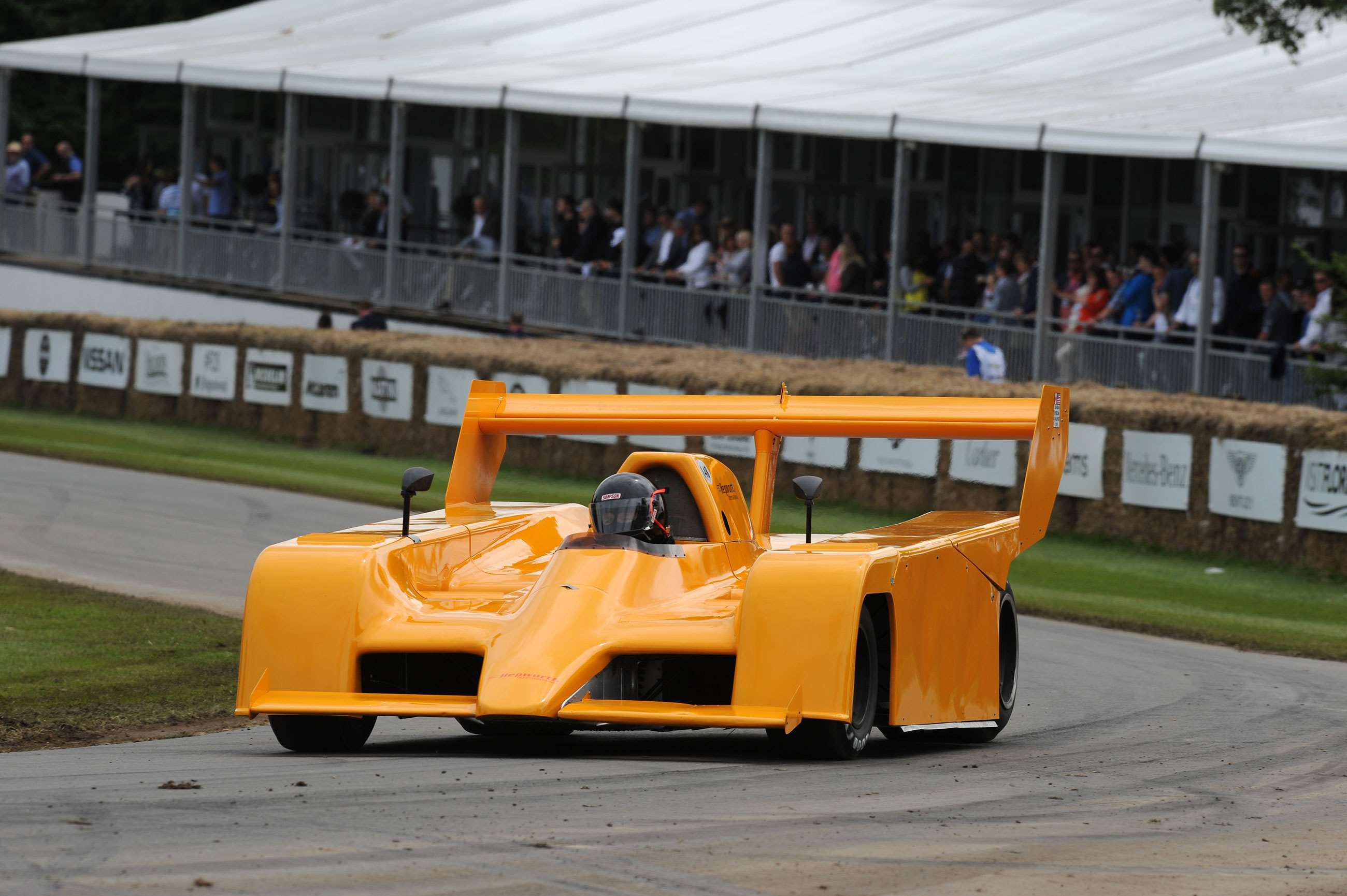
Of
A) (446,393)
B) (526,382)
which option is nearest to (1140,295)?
(526,382)

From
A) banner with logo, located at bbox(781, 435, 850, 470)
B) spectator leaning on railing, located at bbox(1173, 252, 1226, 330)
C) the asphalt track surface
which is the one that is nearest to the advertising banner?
banner with logo, located at bbox(781, 435, 850, 470)

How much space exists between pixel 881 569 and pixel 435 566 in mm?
2399

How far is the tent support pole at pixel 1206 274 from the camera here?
26.2 meters

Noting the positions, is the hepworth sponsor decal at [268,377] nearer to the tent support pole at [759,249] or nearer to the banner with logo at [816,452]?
the tent support pole at [759,249]

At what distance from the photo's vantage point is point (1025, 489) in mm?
11688

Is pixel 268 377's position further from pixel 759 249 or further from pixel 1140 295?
pixel 1140 295

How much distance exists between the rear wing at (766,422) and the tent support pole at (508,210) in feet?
78.4

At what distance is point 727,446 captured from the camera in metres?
24.9

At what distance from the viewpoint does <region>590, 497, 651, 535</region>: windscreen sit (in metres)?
10.5

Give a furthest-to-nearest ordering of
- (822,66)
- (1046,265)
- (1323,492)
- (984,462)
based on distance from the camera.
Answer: (822,66) < (1046,265) < (984,462) < (1323,492)

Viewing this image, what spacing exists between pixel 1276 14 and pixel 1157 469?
7105 millimetres

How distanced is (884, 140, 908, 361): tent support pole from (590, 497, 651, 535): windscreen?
787 inches

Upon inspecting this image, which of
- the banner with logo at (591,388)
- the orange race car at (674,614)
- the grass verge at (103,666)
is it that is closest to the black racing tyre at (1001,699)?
the orange race car at (674,614)

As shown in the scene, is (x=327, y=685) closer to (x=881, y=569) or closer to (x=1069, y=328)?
(x=881, y=569)
